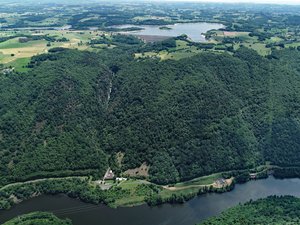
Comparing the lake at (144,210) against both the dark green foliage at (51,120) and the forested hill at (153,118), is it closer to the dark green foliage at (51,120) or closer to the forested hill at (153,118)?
the forested hill at (153,118)

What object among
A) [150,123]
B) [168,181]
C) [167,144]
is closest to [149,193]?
[168,181]

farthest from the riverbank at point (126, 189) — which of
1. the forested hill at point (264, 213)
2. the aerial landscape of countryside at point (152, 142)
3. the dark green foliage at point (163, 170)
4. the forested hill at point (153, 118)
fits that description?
the forested hill at point (264, 213)

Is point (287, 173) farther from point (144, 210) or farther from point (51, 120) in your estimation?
point (51, 120)

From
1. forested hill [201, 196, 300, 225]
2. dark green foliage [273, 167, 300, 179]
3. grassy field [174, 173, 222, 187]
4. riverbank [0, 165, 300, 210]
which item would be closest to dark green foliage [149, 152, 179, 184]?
riverbank [0, 165, 300, 210]

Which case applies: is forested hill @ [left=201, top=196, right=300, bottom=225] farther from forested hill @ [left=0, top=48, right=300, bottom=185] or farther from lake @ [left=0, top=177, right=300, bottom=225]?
forested hill @ [left=0, top=48, right=300, bottom=185]

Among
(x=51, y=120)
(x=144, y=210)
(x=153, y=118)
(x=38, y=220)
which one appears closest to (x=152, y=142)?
(x=153, y=118)

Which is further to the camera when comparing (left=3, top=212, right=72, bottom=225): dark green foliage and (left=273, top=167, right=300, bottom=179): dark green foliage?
(left=273, top=167, right=300, bottom=179): dark green foliage

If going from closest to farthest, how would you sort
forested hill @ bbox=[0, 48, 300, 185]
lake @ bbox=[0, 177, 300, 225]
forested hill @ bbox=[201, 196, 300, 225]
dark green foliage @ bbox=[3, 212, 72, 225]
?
forested hill @ bbox=[201, 196, 300, 225] < dark green foliage @ bbox=[3, 212, 72, 225] < lake @ bbox=[0, 177, 300, 225] < forested hill @ bbox=[0, 48, 300, 185]
